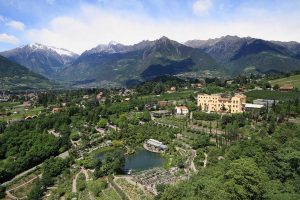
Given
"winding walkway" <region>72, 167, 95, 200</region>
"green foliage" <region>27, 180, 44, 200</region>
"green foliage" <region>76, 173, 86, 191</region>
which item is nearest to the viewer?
"winding walkway" <region>72, 167, 95, 200</region>

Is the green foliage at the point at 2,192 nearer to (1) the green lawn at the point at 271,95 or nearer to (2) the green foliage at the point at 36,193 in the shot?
(2) the green foliage at the point at 36,193

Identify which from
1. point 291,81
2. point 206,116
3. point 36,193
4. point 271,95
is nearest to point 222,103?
point 206,116

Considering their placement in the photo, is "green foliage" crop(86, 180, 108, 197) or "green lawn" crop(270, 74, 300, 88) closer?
"green foliage" crop(86, 180, 108, 197)

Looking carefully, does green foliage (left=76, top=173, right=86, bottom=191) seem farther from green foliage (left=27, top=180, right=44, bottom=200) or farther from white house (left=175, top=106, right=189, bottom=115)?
white house (left=175, top=106, right=189, bottom=115)

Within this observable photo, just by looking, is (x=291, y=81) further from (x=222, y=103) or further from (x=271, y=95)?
(x=222, y=103)

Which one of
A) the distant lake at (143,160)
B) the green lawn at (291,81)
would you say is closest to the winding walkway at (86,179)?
the distant lake at (143,160)

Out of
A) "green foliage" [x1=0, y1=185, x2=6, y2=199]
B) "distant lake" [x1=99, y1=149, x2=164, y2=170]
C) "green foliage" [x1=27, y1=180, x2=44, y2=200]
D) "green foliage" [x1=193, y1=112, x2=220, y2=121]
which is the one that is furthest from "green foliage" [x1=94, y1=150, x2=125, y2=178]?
"green foliage" [x1=193, y1=112, x2=220, y2=121]
